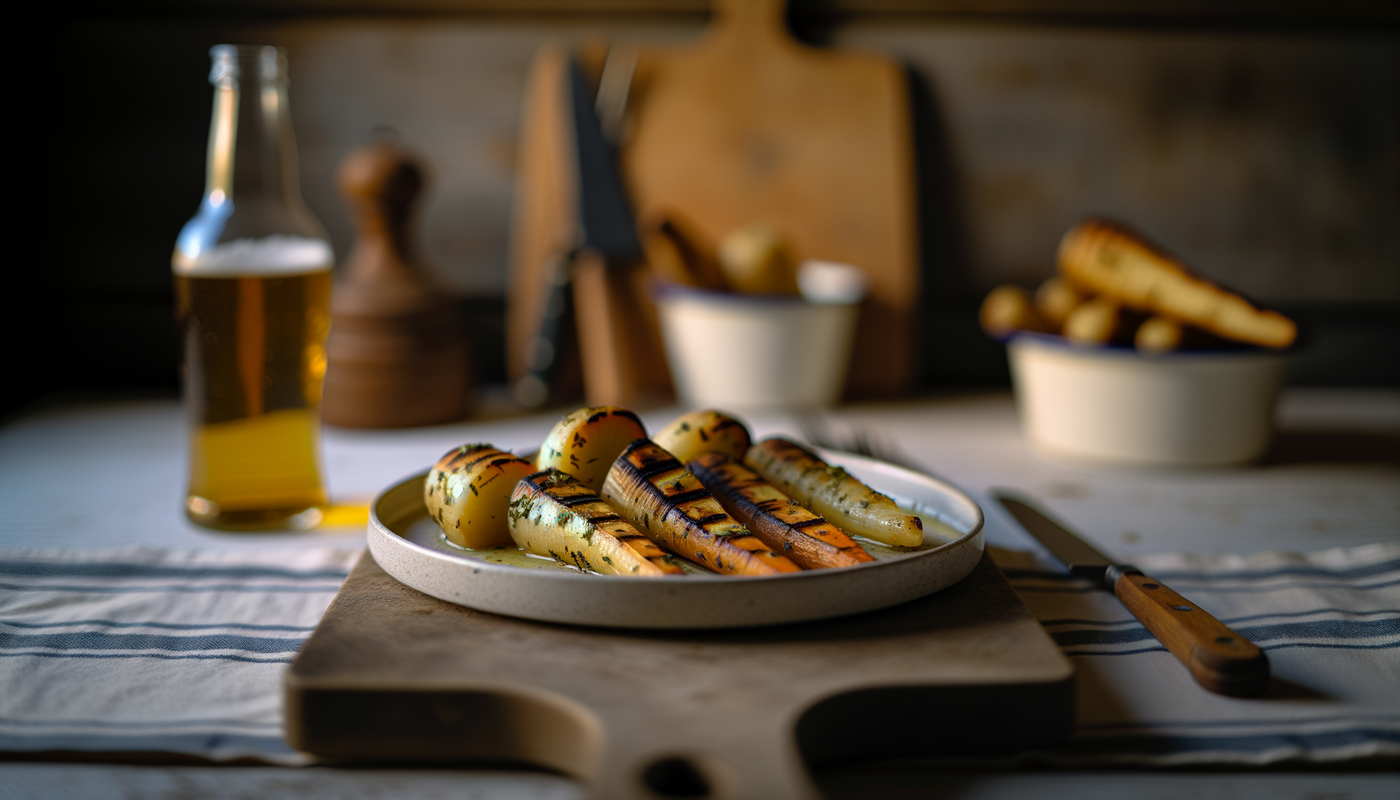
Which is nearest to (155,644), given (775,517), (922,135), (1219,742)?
(775,517)

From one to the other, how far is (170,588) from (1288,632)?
69 centimetres

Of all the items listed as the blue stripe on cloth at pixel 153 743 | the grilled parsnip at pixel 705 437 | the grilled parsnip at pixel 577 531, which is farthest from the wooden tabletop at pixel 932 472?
the grilled parsnip at pixel 705 437

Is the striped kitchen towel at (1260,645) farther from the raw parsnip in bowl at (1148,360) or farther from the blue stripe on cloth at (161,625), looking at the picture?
the blue stripe on cloth at (161,625)

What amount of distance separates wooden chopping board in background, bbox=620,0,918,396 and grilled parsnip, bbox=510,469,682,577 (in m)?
0.85

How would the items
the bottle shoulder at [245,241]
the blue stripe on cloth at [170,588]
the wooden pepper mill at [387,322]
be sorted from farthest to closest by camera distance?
the wooden pepper mill at [387,322], the bottle shoulder at [245,241], the blue stripe on cloth at [170,588]

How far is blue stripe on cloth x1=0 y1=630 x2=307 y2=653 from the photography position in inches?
23.1

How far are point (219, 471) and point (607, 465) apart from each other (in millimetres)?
347

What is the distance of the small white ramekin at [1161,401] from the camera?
997mm

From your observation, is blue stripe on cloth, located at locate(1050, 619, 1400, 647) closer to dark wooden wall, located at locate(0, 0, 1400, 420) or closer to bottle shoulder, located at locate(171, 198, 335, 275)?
bottle shoulder, located at locate(171, 198, 335, 275)

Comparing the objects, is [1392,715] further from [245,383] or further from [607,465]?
[245,383]

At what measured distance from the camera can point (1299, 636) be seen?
2.02 feet

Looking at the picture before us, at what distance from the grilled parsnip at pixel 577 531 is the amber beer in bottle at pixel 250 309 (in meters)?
0.31

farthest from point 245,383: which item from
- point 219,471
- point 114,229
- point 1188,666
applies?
point 114,229

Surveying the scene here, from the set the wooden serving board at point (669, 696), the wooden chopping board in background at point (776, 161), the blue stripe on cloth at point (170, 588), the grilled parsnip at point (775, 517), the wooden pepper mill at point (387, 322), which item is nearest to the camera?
the wooden serving board at point (669, 696)
